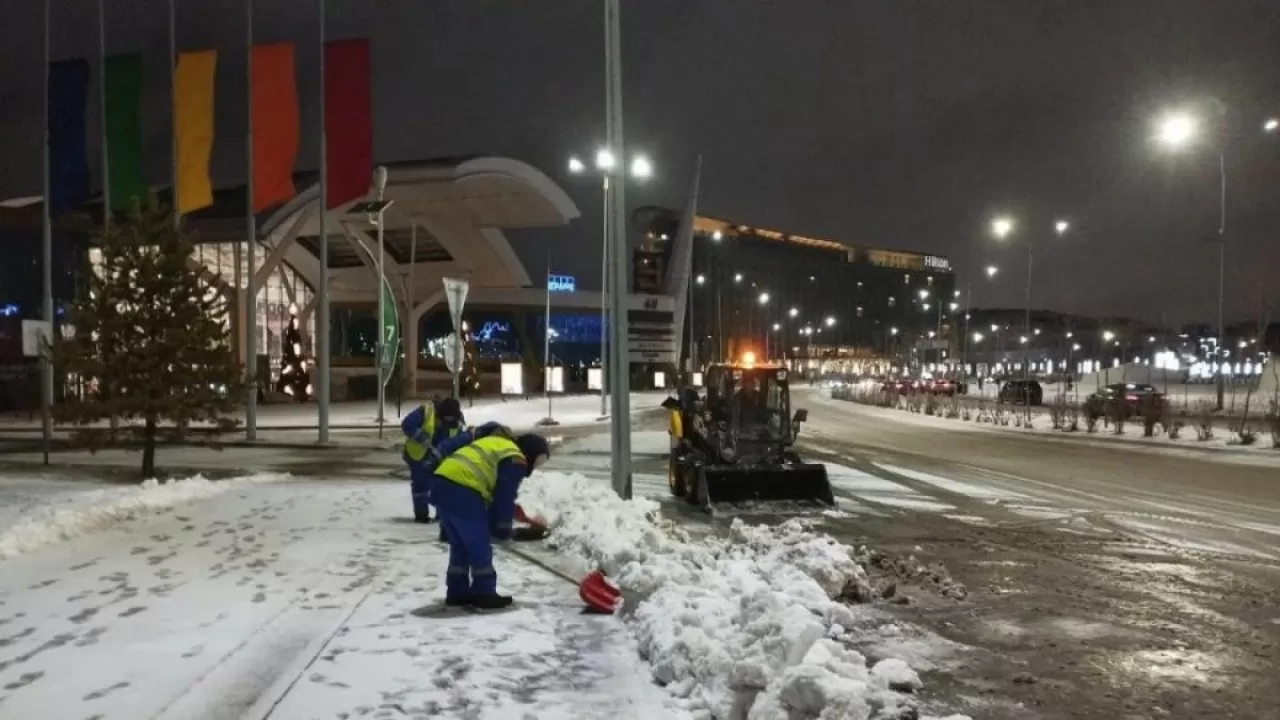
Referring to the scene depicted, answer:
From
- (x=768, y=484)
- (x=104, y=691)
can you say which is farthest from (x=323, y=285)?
(x=104, y=691)

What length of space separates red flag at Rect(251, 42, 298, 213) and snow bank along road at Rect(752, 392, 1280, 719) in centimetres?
1751

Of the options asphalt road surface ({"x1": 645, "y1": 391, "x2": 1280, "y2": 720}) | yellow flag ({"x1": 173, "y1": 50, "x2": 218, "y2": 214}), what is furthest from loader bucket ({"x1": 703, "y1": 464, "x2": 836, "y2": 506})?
yellow flag ({"x1": 173, "y1": 50, "x2": 218, "y2": 214})

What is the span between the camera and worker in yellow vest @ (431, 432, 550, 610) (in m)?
8.18

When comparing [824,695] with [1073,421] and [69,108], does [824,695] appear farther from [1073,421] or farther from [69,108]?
[1073,421]

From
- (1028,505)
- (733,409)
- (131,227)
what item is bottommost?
(1028,505)

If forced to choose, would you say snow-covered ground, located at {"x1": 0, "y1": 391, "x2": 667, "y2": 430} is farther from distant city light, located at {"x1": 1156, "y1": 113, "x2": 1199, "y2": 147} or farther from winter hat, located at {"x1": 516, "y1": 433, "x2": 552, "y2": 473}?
winter hat, located at {"x1": 516, "y1": 433, "x2": 552, "y2": 473}

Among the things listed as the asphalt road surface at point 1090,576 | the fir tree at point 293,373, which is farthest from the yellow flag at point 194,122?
Answer: the fir tree at point 293,373

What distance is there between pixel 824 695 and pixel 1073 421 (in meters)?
33.5

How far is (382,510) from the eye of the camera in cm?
1469

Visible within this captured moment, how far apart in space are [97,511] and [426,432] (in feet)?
14.3

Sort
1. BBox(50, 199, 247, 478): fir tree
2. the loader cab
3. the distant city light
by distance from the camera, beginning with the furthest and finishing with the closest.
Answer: the distant city light → BBox(50, 199, 247, 478): fir tree → the loader cab

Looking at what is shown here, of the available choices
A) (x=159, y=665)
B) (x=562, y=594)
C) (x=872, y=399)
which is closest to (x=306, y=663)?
(x=159, y=665)

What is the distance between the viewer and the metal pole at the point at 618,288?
14.5 metres

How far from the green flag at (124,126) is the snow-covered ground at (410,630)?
19.8m
